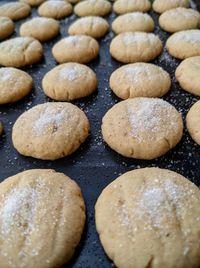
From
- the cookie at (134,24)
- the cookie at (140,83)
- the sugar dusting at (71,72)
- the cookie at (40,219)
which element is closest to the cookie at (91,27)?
the cookie at (134,24)

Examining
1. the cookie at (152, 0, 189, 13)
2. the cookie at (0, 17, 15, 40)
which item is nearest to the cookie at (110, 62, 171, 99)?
the cookie at (152, 0, 189, 13)

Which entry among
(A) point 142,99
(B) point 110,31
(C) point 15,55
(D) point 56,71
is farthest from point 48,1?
(A) point 142,99

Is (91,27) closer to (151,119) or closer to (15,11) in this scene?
(15,11)

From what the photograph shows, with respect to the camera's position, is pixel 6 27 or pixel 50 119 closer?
pixel 50 119

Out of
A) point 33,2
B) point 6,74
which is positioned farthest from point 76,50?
point 33,2

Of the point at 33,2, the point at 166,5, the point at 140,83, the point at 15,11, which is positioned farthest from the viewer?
the point at 33,2

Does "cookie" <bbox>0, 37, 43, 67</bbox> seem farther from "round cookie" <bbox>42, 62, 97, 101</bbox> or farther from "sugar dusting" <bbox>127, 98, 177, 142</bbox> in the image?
"sugar dusting" <bbox>127, 98, 177, 142</bbox>

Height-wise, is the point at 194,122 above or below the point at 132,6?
below
